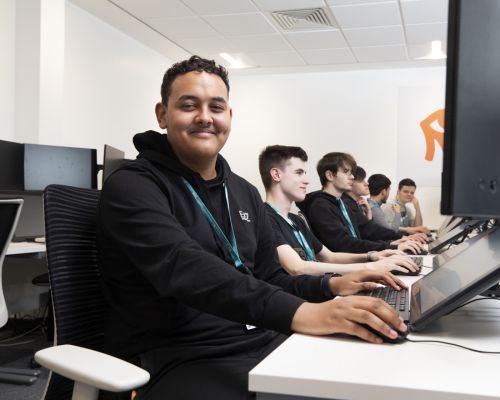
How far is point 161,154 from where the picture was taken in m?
1.26

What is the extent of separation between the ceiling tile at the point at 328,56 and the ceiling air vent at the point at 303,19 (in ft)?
2.88

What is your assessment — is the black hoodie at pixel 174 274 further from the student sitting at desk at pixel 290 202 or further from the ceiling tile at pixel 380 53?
the ceiling tile at pixel 380 53

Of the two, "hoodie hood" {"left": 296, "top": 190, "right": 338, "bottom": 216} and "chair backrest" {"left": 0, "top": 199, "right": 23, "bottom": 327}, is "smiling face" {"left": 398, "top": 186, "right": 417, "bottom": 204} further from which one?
"chair backrest" {"left": 0, "top": 199, "right": 23, "bottom": 327}

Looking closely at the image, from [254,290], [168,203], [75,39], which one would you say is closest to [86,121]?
[75,39]

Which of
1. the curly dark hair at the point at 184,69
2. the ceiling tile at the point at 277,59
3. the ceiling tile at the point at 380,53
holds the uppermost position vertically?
the ceiling tile at the point at 380,53

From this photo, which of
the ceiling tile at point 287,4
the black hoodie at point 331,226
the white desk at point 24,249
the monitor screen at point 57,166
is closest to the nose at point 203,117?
the white desk at point 24,249

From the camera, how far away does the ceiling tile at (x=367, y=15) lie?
472cm

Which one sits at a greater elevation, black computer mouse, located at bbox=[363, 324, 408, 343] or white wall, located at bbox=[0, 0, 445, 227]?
white wall, located at bbox=[0, 0, 445, 227]

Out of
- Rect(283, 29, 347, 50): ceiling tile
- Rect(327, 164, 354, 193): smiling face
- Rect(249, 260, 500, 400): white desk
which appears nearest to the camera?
Rect(249, 260, 500, 400): white desk

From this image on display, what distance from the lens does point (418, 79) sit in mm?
6750

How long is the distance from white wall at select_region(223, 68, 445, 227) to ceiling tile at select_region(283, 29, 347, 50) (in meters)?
1.08

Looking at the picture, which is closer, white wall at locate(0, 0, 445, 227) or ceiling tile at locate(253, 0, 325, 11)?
ceiling tile at locate(253, 0, 325, 11)

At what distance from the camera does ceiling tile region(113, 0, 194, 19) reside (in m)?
4.75

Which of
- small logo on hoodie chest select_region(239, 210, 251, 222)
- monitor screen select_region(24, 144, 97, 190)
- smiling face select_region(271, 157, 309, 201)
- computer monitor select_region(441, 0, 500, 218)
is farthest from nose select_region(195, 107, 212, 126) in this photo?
monitor screen select_region(24, 144, 97, 190)
